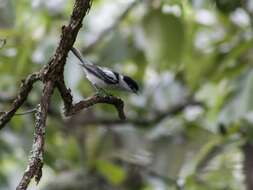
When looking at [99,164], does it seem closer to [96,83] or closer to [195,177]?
[195,177]

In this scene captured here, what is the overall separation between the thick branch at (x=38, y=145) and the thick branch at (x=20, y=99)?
25 mm

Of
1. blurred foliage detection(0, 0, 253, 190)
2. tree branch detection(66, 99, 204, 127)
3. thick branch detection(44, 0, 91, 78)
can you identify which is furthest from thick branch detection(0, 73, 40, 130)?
tree branch detection(66, 99, 204, 127)

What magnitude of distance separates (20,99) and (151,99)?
3.76 feet

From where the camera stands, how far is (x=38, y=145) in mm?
531

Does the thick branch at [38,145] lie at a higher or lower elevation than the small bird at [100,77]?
lower

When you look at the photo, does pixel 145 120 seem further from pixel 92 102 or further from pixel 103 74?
pixel 92 102

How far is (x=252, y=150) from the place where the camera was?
1446 mm

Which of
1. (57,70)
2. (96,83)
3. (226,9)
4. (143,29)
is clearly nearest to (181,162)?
(143,29)

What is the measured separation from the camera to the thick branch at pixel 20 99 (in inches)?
22.7

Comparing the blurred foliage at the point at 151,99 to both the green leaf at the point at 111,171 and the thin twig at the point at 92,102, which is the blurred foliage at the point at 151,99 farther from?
the thin twig at the point at 92,102

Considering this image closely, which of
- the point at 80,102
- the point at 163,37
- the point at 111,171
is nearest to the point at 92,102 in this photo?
the point at 80,102

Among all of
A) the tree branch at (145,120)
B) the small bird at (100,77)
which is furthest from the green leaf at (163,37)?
the small bird at (100,77)

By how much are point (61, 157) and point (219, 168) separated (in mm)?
404

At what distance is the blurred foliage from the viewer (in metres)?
1.40
